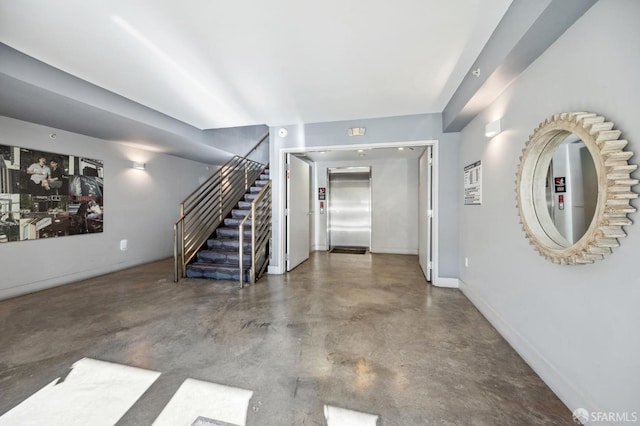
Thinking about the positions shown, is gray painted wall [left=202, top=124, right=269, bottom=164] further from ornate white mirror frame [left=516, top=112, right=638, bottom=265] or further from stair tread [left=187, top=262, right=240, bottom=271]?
ornate white mirror frame [left=516, top=112, right=638, bottom=265]

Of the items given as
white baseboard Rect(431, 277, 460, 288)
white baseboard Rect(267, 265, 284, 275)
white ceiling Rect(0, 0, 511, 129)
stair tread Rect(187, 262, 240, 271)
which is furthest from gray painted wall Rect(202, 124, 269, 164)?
white baseboard Rect(431, 277, 460, 288)

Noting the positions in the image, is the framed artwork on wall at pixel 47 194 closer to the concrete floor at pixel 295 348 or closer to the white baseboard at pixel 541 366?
the concrete floor at pixel 295 348

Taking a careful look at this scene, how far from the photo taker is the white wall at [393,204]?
6.36 m

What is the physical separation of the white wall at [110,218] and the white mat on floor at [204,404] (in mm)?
3693

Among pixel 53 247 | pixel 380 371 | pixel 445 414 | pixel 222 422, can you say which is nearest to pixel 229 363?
pixel 222 422

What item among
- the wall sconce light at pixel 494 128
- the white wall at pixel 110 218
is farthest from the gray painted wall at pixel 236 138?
the wall sconce light at pixel 494 128

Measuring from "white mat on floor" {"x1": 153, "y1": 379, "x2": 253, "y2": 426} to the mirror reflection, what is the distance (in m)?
2.35

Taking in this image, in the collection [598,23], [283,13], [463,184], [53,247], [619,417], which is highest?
[283,13]

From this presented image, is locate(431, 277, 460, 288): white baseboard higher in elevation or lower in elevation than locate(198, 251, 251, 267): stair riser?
lower

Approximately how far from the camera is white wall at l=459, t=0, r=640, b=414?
Result: 3.86ft

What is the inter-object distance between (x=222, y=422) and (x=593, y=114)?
2.68 metres

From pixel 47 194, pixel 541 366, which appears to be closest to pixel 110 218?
pixel 47 194

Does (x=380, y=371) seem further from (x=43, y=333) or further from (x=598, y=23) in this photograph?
(x=43, y=333)

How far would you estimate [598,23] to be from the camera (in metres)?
1.33
